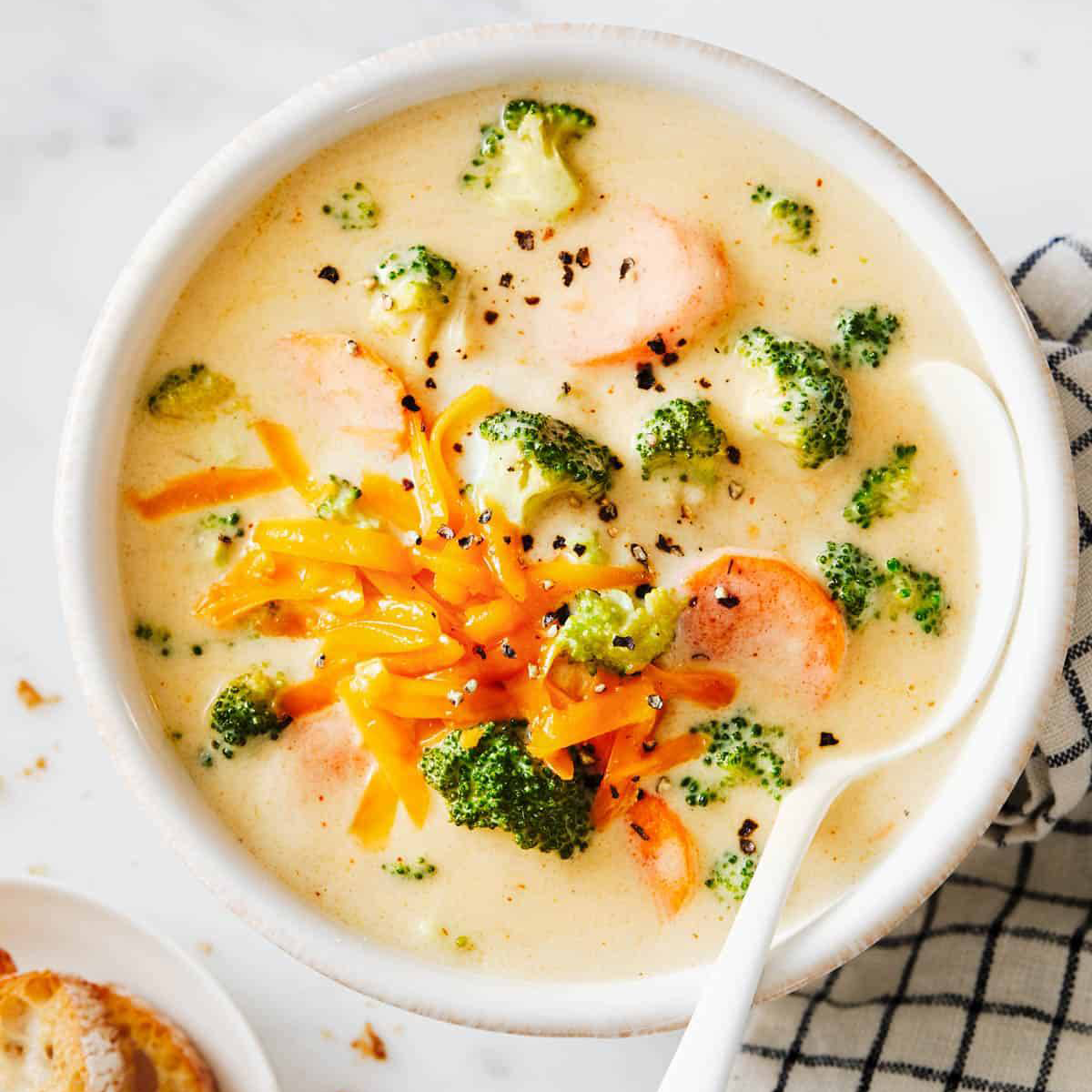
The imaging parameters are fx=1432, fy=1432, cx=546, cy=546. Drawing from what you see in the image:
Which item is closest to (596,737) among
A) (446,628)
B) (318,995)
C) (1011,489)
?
(446,628)

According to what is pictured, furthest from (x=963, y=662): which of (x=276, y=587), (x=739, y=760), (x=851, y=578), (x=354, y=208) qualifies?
(x=354, y=208)

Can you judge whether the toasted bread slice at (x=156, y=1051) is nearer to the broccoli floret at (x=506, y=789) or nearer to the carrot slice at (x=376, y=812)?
the carrot slice at (x=376, y=812)

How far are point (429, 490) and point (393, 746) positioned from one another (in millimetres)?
372

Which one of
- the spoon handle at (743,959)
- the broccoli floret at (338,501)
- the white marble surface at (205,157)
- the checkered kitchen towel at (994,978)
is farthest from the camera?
the white marble surface at (205,157)

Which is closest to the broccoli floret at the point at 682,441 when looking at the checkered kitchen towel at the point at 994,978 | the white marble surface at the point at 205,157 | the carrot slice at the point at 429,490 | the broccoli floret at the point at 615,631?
the broccoli floret at the point at 615,631

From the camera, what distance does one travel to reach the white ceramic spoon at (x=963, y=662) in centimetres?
201

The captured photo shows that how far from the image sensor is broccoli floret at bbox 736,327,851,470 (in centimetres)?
200

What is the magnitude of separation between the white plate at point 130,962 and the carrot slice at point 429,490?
0.97 metres

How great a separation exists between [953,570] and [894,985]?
0.89m

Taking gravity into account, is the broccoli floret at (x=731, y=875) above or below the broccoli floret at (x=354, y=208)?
below

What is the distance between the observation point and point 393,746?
2.06m

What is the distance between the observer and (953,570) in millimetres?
2115

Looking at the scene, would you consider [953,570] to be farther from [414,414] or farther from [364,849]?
[364,849]

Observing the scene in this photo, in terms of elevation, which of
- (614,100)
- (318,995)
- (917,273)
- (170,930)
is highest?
(614,100)
